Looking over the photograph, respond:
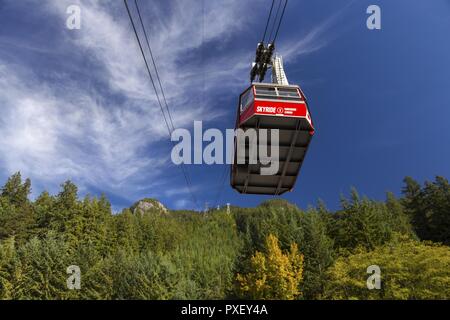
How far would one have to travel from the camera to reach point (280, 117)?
17.3 meters

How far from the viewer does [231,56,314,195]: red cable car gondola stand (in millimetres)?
17297

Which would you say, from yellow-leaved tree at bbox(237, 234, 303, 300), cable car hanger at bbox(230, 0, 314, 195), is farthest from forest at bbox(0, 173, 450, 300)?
cable car hanger at bbox(230, 0, 314, 195)

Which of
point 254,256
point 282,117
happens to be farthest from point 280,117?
point 254,256

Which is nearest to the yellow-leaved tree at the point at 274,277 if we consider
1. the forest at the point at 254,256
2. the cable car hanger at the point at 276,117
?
the forest at the point at 254,256

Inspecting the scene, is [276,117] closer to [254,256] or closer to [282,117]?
[282,117]

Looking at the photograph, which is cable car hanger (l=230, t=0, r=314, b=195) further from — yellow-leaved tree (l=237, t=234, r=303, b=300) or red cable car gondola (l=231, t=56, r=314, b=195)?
yellow-leaved tree (l=237, t=234, r=303, b=300)

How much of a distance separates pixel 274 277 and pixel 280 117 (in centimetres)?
3824

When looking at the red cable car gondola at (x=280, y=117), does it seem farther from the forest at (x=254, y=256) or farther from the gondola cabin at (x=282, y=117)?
the forest at (x=254, y=256)

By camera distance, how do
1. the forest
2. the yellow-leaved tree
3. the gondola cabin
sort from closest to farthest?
the gondola cabin < the forest < the yellow-leaved tree

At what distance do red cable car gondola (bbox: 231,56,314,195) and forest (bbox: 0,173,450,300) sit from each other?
22.6 m

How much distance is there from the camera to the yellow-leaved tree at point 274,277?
4888 cm

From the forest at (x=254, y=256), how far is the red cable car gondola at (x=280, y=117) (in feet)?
74.2

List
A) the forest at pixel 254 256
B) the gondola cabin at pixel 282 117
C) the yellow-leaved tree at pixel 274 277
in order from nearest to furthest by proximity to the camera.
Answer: the gondola cabin at pixel 282 117
the forest at pixel 254 256
the yellow-leaved tree at pixel 274 277
